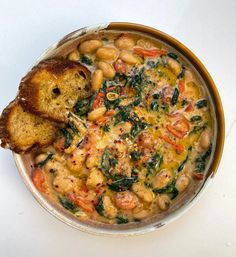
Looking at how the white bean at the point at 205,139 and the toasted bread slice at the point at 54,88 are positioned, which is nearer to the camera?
the toasted bread slice at the point at 54,88

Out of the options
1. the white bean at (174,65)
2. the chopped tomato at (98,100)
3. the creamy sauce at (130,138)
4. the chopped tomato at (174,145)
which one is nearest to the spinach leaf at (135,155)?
the creamy sauce at (130,138)

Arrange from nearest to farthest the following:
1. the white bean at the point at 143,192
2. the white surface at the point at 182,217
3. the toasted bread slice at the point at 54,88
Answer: the toasted bread slice at the point at 54,88
the white bean at the point at 143,192
the white surface at the point at 182,217

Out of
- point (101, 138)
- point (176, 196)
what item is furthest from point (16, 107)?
point (176, 196)

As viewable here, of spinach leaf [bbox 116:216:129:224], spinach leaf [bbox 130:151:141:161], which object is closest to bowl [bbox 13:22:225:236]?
spinach leaf [bbox 116:216:129:224]

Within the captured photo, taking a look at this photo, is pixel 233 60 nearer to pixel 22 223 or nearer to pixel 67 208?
pixel 67 208

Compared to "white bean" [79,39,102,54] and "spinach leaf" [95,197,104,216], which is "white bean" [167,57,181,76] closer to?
"white bean" [79,39,102,54]

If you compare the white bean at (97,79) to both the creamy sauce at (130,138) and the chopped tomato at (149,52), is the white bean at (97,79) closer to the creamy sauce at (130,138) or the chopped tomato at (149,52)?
the creamy sauce at (130,138)

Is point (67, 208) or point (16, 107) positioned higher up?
point (16, 107)

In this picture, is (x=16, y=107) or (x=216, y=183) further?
(x=216, y=183)
